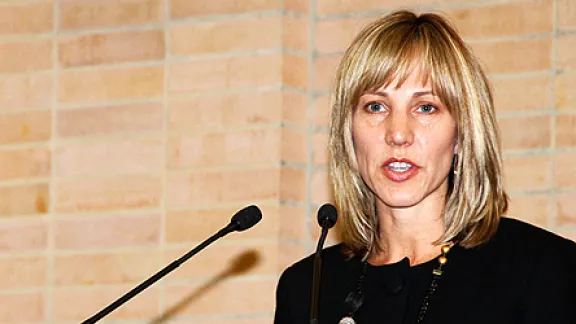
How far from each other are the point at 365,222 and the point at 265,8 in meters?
1.15

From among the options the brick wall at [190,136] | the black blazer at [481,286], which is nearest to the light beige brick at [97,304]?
the brick wall at [190,136]

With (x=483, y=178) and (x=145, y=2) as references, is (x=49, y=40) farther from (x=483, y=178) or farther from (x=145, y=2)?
(x=483, y=178)

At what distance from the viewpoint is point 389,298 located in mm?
3426

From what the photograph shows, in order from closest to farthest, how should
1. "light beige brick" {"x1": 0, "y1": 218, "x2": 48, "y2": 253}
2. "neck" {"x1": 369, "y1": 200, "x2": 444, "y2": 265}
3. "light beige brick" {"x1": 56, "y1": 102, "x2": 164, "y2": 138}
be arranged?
"neck" {"x1": 369, "y1": 200, "x2": 444, "y2": 265} < "light beige brick" {"x1": 56, "y1": 102, "x2": 164, "y2": 138} < "light beige brick" {"x1": 0, "y1": 218, "x2": 48, "y2": 253}

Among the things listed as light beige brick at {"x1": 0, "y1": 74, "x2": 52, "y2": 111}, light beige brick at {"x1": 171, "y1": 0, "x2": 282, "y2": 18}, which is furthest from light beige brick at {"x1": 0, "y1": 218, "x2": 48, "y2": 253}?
light beige brick at {"x1": 171, "y1": 0, "x2": 282, "y2": 18}

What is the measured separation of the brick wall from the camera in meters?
4.34

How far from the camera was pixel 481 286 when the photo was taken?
10.9 feet

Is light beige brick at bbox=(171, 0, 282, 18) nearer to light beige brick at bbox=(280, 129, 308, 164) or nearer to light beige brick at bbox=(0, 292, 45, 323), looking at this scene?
light beige brick at bbox=(280, 129, 308, 164)

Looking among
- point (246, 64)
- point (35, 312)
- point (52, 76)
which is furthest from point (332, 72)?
point (35, 312)

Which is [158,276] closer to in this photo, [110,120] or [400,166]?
[400,166]

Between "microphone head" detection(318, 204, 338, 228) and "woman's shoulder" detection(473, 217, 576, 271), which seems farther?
"woman's shoulder" detection(473, 217, 576, 271)

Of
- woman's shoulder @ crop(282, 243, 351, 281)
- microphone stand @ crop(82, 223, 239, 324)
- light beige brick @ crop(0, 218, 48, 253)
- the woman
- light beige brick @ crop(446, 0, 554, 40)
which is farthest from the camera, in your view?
light beige brick @ crop(0, 218, 48, 253)

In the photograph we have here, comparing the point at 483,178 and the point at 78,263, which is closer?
the point at 483,178

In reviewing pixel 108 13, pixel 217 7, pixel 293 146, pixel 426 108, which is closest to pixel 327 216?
pixel 426 108
